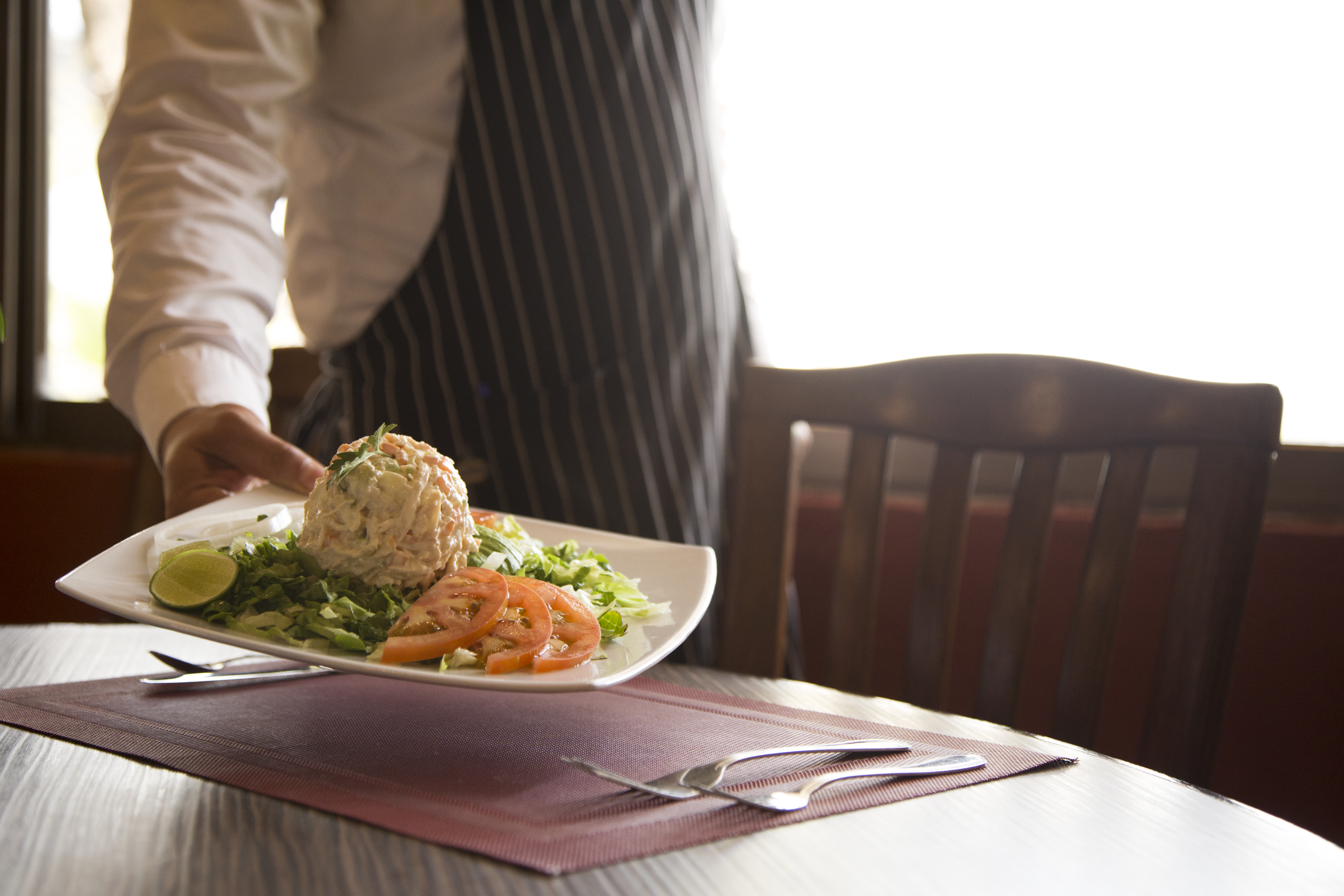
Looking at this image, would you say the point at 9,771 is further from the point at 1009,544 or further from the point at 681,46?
the point at 681,46

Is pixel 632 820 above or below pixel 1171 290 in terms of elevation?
below

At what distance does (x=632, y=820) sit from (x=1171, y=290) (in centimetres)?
194

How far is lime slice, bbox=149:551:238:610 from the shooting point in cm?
74

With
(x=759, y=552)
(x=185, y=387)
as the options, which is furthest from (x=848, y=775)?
(x=185, y=387)

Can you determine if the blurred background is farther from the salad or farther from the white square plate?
the salad

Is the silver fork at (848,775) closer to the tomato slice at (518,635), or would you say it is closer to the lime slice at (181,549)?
the tomato slice at (518,635)

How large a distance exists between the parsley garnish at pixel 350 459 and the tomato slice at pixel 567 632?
0.16 metres

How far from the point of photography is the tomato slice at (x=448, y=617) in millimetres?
699

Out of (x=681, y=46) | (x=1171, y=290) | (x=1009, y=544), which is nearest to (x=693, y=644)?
(x=1009, y=544)

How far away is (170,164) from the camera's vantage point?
1.23 metres

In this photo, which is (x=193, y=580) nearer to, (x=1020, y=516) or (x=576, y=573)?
(x=576, y=573)

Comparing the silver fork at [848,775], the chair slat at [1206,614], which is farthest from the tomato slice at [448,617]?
the chair slat at [1206,614]

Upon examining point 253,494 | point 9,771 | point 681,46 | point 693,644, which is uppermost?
point 681,46

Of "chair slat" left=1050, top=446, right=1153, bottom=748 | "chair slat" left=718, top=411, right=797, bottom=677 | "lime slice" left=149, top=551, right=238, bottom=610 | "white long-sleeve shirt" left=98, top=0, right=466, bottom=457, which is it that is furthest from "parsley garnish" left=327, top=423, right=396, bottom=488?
"chair slat" left=1050, top=446, right=1153, bottom=748
